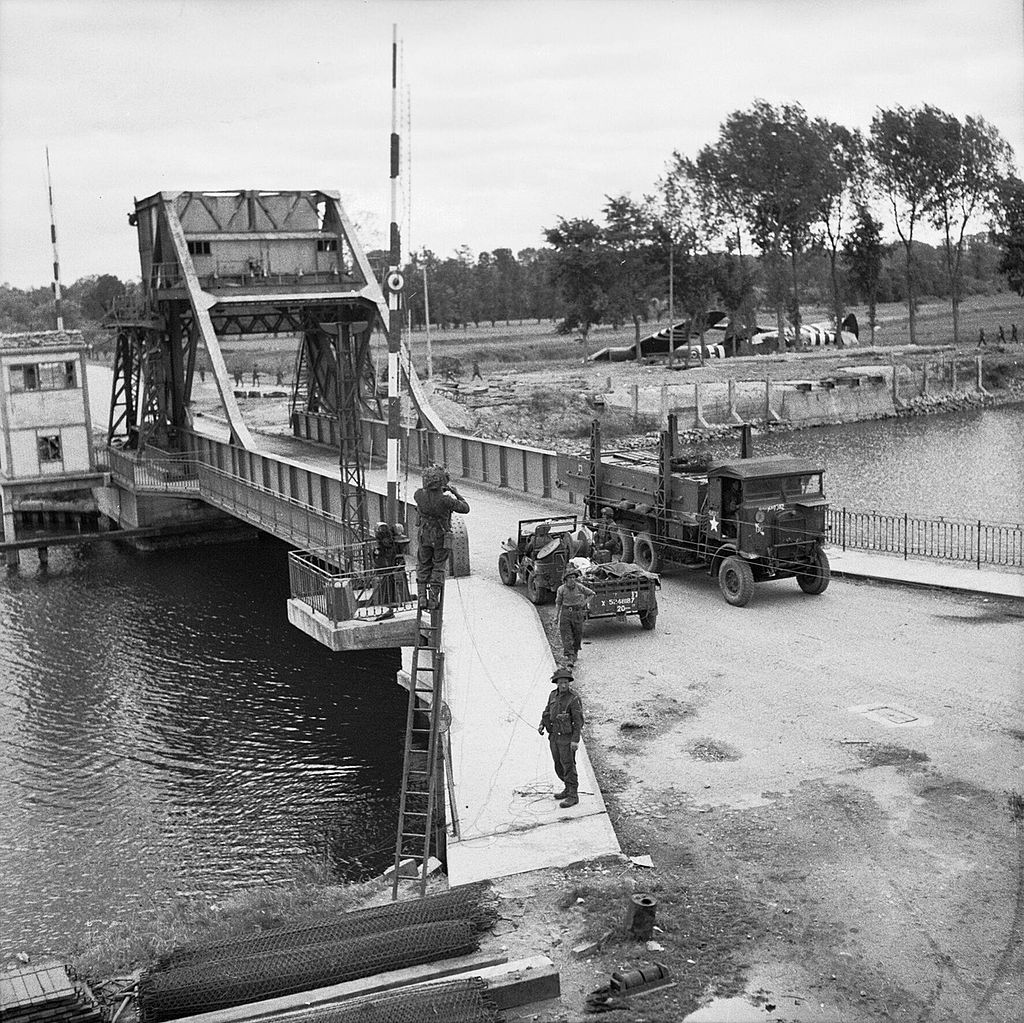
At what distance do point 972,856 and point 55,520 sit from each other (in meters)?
42.7

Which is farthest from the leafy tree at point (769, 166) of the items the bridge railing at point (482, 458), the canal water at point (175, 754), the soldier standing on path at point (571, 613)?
the soldier standing on path at point (571, 613)

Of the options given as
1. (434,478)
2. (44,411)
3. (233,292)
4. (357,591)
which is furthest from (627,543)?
(44,411)

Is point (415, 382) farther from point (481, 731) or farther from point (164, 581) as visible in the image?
point (481, 731)

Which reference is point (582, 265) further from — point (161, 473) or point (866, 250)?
point (161, 473)

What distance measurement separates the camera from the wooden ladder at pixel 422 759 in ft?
46.0

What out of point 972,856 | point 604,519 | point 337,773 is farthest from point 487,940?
point 604,519

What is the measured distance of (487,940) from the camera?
11.5 meters

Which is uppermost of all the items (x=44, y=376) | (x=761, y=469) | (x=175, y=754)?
(x=44, y=376)

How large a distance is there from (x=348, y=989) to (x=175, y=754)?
1357 centimetres

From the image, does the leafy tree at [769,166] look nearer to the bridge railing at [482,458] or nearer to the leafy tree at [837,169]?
the leafy tree at [837,169]

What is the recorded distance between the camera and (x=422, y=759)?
19406 millimetres

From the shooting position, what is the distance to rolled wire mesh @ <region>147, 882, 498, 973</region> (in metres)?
11.5

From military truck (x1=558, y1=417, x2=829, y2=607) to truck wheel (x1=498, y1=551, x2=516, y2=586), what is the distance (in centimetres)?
265

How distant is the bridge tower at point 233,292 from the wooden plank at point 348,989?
29381mm
